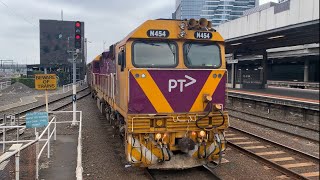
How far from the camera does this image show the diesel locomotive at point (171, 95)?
266 inches

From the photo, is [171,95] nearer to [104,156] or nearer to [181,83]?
[181,83]

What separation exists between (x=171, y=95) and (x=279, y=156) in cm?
453

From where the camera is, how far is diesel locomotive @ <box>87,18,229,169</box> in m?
6.77

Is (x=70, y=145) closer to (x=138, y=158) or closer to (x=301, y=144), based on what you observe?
(x=138, y=158)

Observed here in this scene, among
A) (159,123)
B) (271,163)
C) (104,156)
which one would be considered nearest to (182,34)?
(159,123)

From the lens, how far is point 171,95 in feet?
22.6

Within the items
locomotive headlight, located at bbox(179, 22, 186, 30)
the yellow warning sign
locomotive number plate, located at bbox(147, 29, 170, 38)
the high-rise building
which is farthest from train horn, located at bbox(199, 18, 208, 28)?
the yellow warning sign

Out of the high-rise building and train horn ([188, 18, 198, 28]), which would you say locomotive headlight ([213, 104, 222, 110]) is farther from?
the high-rise building

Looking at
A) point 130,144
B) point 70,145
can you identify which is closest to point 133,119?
point 130,144

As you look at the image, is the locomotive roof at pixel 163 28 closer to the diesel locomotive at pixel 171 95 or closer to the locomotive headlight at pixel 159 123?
the diesel locomotive at pixel 171 95

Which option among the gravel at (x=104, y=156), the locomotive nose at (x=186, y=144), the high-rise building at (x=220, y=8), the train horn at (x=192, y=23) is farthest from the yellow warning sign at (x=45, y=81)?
the high-rise building at (x=220, y=8)

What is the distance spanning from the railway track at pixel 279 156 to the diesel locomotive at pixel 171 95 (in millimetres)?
1910

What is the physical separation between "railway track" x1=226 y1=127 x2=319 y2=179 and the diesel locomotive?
6.27ft

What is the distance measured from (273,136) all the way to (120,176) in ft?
24.7
